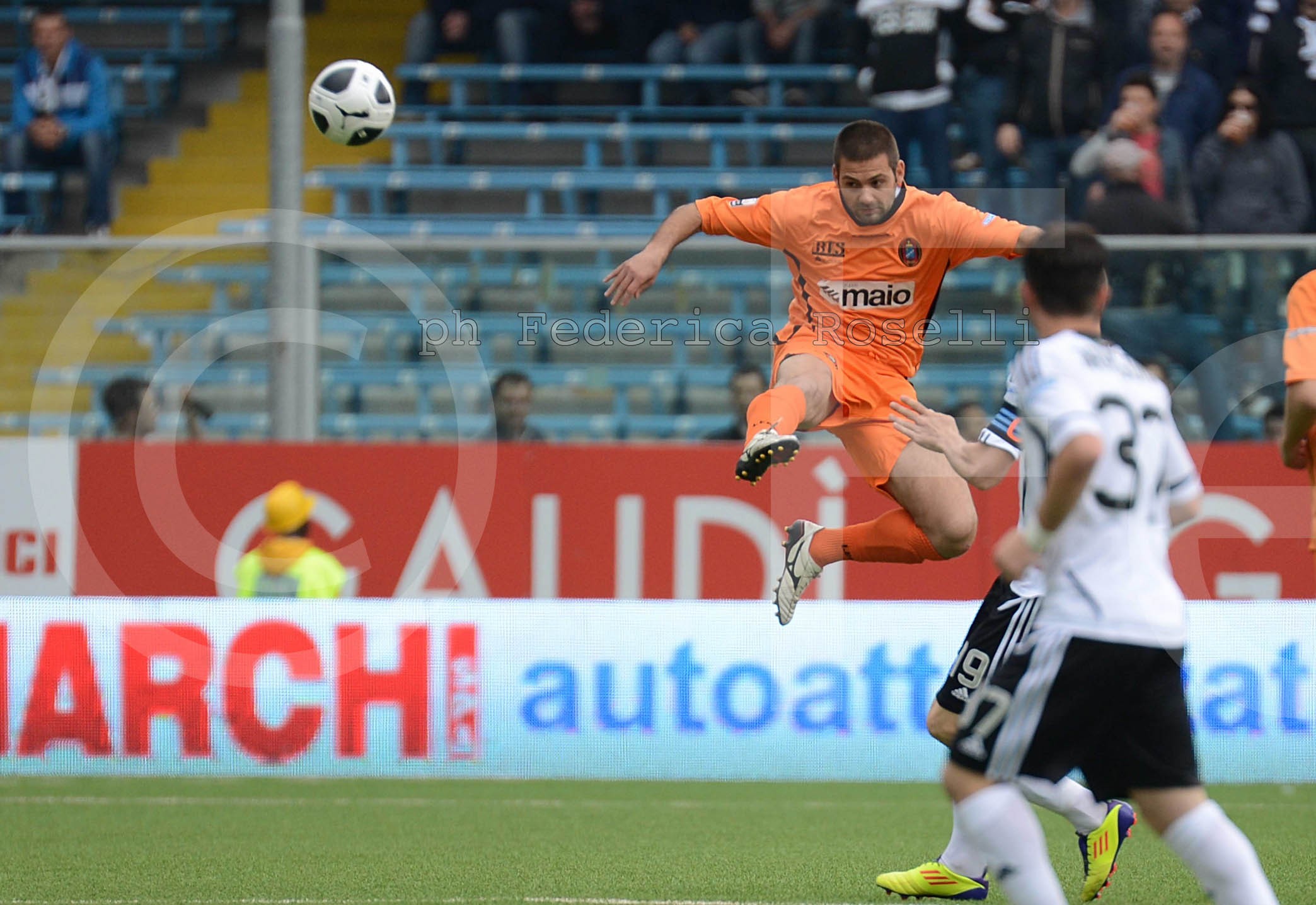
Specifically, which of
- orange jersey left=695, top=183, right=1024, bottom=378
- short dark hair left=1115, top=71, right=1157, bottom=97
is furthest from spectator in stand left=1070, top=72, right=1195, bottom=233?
orange jersey left=695, top=183, right=1024, bottom=378

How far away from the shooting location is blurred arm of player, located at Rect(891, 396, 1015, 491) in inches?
175

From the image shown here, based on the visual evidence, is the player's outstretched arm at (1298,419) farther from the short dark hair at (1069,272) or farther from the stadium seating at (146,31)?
the stadium seating at (146,31)

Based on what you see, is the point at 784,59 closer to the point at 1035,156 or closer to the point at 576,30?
the point at 576,30

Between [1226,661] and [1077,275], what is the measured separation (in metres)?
5.46

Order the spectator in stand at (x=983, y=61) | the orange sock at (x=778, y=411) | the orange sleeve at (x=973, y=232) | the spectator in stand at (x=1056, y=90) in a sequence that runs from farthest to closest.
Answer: the spectator in stand at (x=983, y=61)
the spectator in stand at (x=1056, y=90)
the orange sleeve at (x=973, y=232)
the orange sock at (x=778, y=411)

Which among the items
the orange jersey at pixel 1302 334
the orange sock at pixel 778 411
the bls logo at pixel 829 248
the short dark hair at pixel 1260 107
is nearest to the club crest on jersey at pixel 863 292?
the bls logo at pixel 829 248

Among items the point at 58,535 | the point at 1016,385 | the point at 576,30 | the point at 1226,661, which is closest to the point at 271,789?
the point at 58,535

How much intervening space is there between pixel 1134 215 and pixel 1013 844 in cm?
704

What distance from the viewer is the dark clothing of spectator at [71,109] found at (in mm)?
13094

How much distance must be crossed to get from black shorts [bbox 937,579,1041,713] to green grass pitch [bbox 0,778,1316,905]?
2.46 feet

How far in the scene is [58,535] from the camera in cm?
1049

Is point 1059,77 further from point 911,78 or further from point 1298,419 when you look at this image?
point 1298,419

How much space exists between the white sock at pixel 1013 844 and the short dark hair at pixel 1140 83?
8.08 metres

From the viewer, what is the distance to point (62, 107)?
13.4 m
